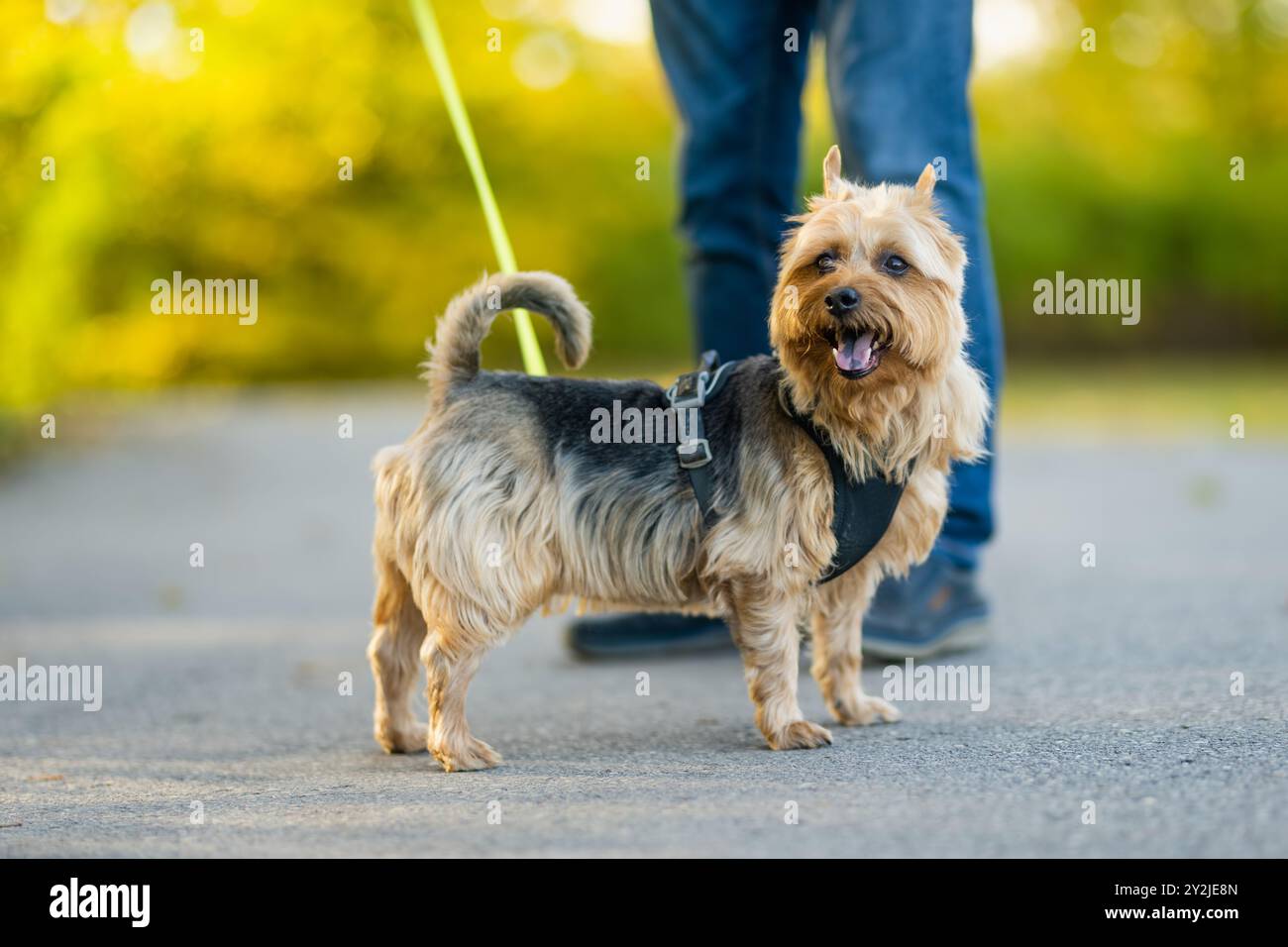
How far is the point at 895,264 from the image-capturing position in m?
3.69

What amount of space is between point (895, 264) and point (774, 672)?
105cm

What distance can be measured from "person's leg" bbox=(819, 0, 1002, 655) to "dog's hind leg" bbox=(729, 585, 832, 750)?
102 cm

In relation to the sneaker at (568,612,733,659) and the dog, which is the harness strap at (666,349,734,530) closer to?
the dog

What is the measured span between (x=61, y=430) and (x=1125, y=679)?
42.5 ft

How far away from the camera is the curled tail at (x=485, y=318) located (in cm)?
400

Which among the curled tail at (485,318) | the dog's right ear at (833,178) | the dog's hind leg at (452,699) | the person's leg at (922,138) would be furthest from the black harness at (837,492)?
the person's leg at (922,138)

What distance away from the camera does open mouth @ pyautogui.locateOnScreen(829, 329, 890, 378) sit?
363cm

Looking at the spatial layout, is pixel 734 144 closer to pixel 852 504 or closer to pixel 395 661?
pixel 852 504

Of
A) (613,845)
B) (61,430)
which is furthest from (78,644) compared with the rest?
(61,430)

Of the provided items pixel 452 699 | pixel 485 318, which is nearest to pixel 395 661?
pixel 452 699

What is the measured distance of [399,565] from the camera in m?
3.94

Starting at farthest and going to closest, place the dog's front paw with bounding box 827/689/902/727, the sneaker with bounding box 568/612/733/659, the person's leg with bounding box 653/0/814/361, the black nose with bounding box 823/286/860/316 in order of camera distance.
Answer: the sneaker with bounding box 568/612/733/659 → the person's leg with bounding box 653/0/814/361 → the dog's front paw with bounding box 827/689/902/727 → the black nose with bounding box 823/286/860/316

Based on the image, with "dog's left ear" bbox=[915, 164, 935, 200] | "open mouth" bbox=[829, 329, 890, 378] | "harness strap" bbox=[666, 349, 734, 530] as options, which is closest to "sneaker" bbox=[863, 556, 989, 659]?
"harness strap" bbox=[666, 349, 734, 530]

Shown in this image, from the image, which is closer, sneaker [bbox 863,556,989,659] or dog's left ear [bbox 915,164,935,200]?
dog's left ear [bbox 915,164,935,200]
